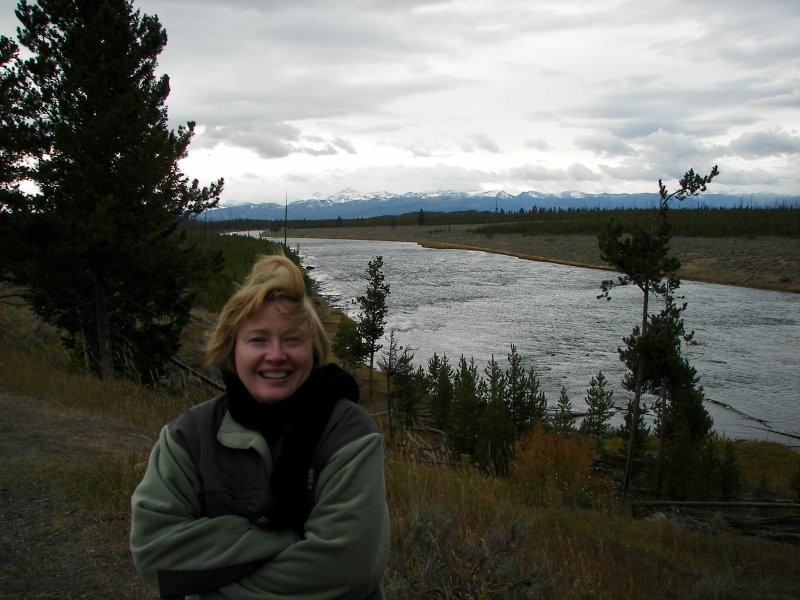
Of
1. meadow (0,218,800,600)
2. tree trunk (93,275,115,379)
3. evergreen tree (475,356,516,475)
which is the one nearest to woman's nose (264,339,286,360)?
meadow (0,218,800,600)

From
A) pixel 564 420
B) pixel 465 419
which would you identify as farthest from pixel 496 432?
pixel 564 420

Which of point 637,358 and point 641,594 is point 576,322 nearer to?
point 637,358

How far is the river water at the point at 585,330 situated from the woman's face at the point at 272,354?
1546 cm

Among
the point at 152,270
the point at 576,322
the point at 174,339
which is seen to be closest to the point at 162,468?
the point at 152,270

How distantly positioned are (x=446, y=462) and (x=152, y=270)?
6.06 meters

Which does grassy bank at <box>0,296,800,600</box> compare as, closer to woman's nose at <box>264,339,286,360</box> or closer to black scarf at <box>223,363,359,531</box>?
black scarf at <box>223,363,359,531</box>

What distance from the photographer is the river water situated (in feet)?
76.3

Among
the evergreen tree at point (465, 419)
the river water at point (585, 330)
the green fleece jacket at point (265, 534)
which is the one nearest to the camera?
the green fleece jacket at point (265, 534)

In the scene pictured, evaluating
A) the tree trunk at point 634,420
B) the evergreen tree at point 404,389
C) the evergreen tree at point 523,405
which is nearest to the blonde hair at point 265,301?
the tree trunk at point 634,420

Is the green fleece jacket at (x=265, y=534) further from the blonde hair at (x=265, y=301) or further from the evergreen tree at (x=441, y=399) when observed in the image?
the evergreen tree at (x=441, y=399)

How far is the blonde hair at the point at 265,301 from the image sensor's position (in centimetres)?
207

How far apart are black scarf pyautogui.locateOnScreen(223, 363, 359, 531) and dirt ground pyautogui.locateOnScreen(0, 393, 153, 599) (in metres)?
2.36

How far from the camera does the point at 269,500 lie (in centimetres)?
186

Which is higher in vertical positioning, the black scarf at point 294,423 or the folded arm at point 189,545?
the black scarf at point 294,423
